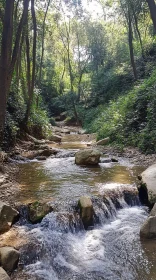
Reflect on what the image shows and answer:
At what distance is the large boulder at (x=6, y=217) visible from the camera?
5.14 m

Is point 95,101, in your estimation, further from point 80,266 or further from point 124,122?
point 80,266

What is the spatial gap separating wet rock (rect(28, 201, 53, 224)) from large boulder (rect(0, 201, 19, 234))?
0.36 meters

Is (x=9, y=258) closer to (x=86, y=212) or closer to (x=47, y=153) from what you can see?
(x=86, y=212)

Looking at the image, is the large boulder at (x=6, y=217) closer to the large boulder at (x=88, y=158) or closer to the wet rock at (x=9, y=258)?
the wet rock at (x=9, y=258)

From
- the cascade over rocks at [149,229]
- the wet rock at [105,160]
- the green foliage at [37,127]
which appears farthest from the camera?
the green foliage at [37,127]

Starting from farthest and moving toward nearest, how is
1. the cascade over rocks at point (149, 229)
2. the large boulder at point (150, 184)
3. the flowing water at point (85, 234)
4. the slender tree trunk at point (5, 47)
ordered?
the slender tree trunk at point (5, 47) → the large boulder at point (150, 184) → the cascade over rocks at point (149, 229) → the flowing water at point (85, 234)

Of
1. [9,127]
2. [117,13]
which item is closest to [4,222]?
[9,127]

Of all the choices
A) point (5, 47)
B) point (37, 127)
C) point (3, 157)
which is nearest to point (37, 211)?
point (3, 157)

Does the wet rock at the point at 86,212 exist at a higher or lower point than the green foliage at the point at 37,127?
lower

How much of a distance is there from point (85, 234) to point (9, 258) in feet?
6.00

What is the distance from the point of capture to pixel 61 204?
20.4ft

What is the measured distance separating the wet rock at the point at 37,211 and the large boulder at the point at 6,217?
36 centimetres

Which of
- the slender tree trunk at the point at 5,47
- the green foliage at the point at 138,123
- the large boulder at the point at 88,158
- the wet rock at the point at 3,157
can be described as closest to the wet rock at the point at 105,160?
the large boulder at the point at 88,158

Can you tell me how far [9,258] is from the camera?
4234 mm
